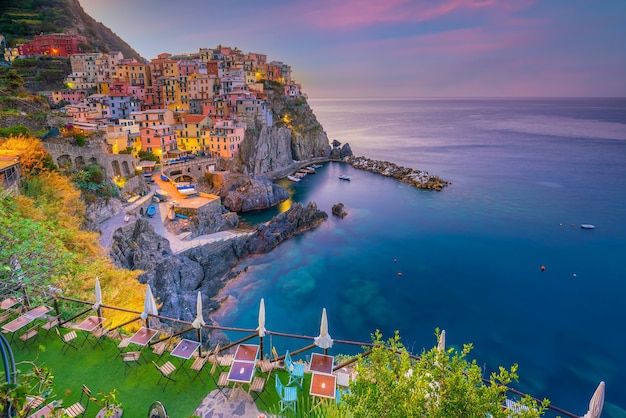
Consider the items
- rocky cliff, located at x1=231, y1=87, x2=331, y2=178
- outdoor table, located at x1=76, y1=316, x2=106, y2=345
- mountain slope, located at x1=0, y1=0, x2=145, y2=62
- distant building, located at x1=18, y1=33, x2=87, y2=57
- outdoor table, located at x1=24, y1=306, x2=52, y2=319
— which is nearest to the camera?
outdoor table, located at x1=76, y1=316, x2=106, y2=345

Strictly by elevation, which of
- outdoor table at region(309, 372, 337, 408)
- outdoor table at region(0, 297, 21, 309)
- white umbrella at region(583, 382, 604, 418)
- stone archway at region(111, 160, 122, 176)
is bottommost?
outdoor table at region(309, 372, 337, 408)

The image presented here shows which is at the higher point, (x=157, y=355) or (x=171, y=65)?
(x=171, y=65)

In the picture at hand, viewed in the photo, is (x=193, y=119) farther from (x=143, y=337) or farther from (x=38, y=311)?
(x=143, y=337)

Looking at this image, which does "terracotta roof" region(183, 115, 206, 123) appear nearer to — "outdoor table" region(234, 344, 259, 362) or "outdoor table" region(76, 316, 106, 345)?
"outdoor table" region(76, 316, 106, 345)

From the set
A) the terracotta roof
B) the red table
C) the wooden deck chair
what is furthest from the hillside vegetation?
the terracotta roof

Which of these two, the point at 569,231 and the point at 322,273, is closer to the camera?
the point at 322,273

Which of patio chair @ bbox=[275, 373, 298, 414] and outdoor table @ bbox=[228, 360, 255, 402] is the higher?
outdoor table @ bbox=[228, 360, 255, 402]

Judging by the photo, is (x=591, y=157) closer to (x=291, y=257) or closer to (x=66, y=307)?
(x=291, y=257)

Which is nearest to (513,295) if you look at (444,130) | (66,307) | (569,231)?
(569,231)
